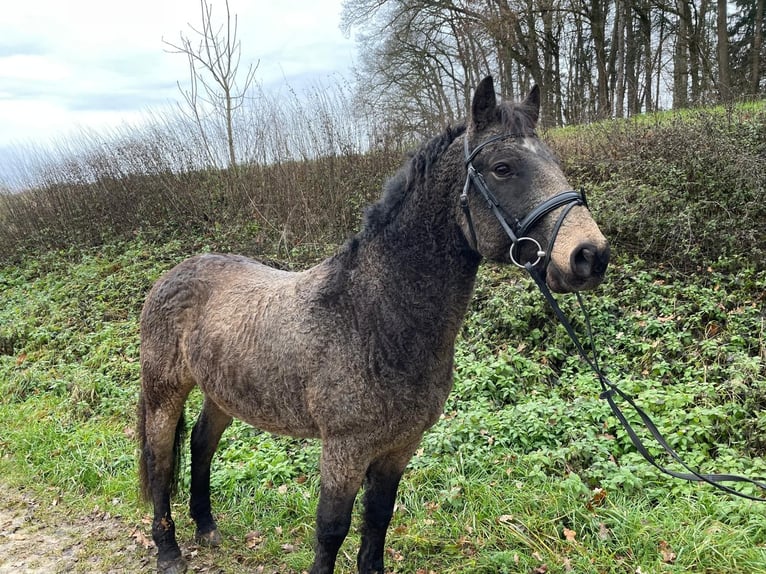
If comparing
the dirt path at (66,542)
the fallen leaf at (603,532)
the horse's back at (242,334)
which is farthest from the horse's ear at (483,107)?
the dirt path at (66,542)

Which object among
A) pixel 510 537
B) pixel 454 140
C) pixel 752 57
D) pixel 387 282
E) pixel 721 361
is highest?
pixel 752 57

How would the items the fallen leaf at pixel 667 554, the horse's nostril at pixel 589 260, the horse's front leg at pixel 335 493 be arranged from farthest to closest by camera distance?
the fallen leaf at pixel 667 554 < the horse's front leg at pixel 335 493 < the horse's nostril at pixel 589 260

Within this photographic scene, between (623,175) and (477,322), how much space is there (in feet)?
12.0

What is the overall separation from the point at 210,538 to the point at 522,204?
10.4ft

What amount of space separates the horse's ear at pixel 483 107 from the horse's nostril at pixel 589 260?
672mm

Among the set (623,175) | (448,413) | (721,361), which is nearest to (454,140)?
(448,413)

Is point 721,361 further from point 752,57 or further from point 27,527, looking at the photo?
point 752,57

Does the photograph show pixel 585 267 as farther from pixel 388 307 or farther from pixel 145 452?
pixel 145 452

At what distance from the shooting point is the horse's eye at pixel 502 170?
188cm

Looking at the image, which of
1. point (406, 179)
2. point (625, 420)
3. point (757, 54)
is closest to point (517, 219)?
point (406, 179)

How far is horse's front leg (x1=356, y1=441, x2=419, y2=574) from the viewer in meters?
2.53

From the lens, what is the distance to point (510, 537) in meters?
3.14

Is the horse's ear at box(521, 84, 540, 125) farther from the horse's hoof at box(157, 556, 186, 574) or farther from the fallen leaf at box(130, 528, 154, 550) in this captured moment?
the fallen leaf at box(130, 528, 154, 550)

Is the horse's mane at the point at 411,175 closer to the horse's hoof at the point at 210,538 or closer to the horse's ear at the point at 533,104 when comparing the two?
the horse's ear at the point at 533,104
